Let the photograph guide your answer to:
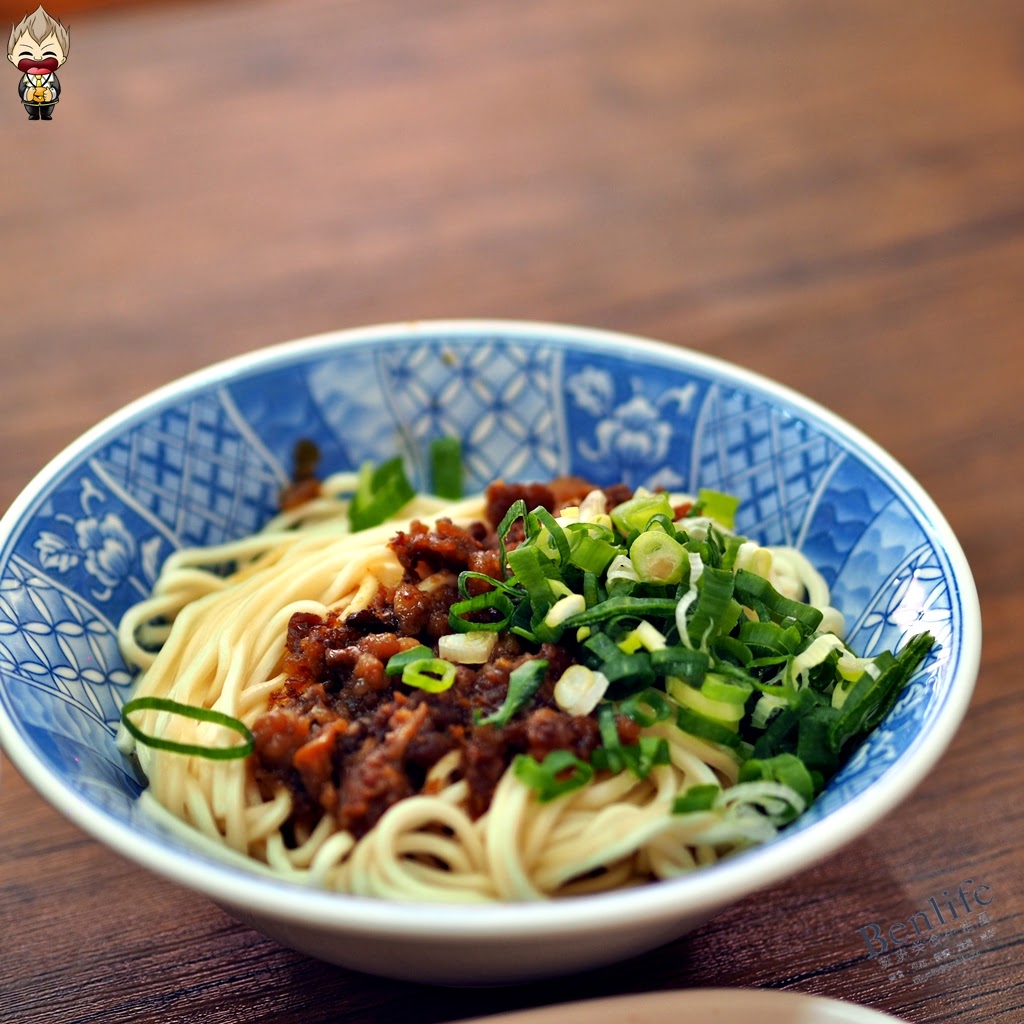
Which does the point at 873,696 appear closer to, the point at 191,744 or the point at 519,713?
the point at 519,713

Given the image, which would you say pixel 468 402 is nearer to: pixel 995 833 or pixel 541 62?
pixel 995 833

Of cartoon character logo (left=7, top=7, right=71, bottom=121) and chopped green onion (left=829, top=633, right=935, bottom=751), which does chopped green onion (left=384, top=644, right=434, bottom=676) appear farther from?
cartoon character logo (left=7, top=7, right=71, bottom=121)

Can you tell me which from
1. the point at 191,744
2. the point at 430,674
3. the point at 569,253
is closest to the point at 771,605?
the point at 430,674

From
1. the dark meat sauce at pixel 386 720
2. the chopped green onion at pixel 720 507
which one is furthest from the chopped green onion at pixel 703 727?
the chopped green onion at pixel 720 507

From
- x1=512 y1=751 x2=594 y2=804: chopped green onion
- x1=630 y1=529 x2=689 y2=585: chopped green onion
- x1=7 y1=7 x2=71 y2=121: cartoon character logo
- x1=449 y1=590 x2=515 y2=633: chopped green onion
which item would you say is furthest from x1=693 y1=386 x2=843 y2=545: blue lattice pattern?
x1=7 y1=7 x2=71 y2=121: cartoon character logo

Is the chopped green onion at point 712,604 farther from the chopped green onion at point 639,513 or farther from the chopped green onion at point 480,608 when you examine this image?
the chopped green onion at point 480,608

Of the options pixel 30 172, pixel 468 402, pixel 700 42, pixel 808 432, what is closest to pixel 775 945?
pixel 808 432
